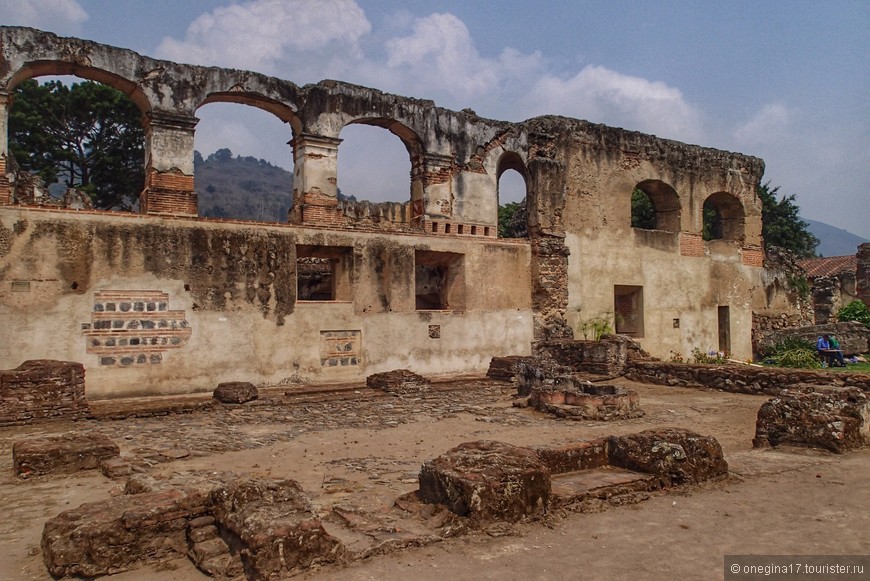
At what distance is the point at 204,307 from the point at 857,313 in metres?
20.0

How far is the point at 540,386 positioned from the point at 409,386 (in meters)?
2.61

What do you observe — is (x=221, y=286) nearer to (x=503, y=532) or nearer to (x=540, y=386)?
(x=540, y=386)

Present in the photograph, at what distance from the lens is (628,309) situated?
17.2 m

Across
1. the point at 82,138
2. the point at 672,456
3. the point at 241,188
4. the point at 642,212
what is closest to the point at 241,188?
the point at 241,188

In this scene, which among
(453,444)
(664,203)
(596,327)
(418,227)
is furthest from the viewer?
(664,203)

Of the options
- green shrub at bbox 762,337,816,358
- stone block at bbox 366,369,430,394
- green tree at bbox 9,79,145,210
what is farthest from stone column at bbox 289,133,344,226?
green tree at bbox 9,79,145,210

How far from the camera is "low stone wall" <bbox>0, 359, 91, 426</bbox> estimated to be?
28.1 ft

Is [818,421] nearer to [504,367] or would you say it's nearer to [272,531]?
[272,531]

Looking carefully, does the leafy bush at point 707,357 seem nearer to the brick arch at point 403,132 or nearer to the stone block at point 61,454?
the brick arch at point 403,132

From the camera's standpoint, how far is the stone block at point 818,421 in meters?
6.64

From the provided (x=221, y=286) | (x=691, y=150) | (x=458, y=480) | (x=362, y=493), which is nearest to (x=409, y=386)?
(x=221, y=286)

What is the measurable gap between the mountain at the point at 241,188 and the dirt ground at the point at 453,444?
61.8 metres

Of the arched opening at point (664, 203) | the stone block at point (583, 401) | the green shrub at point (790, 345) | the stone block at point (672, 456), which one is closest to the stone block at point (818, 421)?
the stone block at point (672, 456)

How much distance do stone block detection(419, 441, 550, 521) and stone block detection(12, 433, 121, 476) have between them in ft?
10.9
